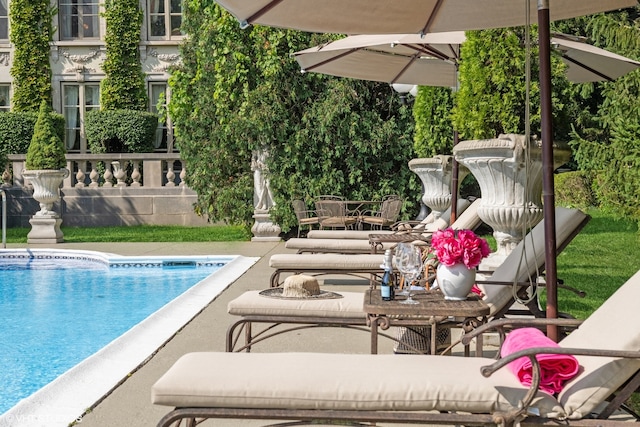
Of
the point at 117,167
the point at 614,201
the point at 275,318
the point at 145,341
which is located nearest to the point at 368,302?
the point at 275,318

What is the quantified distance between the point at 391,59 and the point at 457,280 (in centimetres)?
555

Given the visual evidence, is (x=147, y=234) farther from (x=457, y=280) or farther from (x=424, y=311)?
(x=424, y=311)

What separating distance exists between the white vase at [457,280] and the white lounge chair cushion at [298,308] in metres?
0.59

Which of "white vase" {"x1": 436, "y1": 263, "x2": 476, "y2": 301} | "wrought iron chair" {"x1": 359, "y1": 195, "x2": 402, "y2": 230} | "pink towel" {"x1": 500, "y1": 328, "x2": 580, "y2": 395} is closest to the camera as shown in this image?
"pink towel" {"x1": 500, "y1": 328, "x2": 580, "y2": 395}

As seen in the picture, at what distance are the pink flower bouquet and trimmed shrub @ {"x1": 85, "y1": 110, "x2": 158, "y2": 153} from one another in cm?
2019

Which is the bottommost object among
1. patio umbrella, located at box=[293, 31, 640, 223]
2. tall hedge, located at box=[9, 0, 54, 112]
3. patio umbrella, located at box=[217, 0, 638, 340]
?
patio umbrella, located at box=[217, 0, 638, 340]

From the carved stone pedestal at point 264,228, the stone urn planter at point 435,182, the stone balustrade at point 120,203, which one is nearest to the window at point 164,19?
the stone balustrade at point 120,203

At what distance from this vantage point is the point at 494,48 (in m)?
7.18

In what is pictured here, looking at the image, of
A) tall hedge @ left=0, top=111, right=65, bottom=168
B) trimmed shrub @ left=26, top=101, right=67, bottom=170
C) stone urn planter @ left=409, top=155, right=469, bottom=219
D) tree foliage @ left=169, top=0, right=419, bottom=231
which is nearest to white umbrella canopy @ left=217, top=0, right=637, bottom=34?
stone urn planter @ left=409, top=155, right=469, bottom=219

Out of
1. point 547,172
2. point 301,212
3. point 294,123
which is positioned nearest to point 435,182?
point 301,212

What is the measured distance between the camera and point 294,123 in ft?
49.2

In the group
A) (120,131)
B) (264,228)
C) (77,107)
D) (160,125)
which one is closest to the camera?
(264,228)

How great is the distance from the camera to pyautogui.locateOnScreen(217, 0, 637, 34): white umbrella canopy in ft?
16.3

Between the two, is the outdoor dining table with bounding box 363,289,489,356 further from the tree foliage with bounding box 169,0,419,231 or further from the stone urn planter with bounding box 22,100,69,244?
the stone urn planter with bounding box 22,100,69,244
